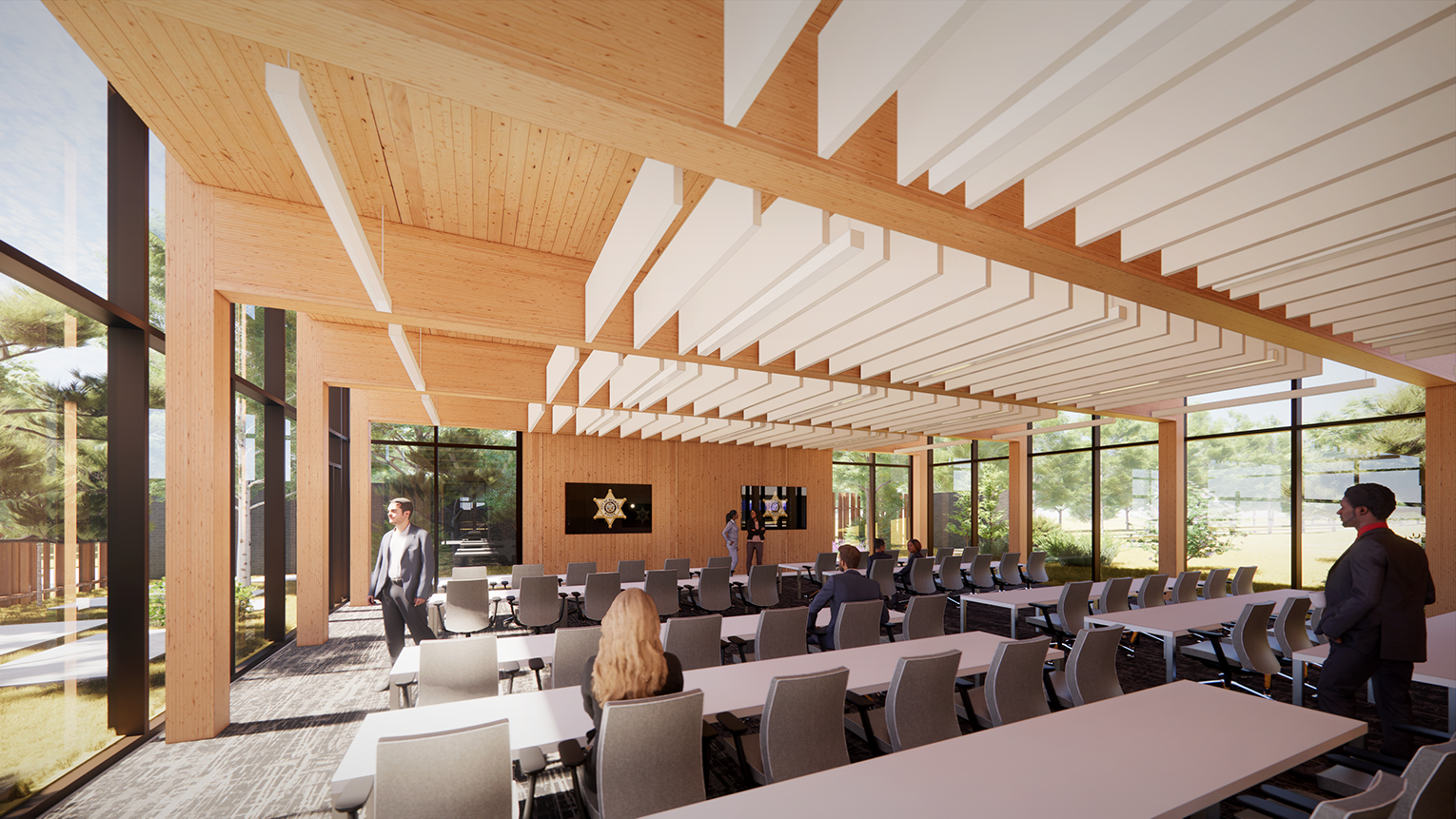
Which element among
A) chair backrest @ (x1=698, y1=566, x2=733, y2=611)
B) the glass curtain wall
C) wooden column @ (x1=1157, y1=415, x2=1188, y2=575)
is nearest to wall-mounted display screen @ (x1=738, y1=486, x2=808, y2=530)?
the glass curtain wall

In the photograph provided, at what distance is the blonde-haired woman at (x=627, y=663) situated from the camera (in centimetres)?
270

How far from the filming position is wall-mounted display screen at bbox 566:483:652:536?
14.1m

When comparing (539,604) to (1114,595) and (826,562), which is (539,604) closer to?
(826,562)

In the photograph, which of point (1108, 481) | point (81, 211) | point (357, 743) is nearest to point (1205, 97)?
point (357, 743)

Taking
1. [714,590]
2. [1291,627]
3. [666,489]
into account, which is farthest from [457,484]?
[1291,627]

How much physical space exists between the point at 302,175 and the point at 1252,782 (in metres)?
5.96

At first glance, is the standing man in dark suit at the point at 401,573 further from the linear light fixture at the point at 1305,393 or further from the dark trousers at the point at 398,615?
the linear light fixture at the point at 1305,393

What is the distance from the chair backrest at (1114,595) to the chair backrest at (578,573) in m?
7.00

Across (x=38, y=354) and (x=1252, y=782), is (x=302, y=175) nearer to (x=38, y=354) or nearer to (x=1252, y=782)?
(x=38, y=354)

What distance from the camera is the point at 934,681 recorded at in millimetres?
3385

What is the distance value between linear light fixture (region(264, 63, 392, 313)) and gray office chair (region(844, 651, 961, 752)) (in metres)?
3.48

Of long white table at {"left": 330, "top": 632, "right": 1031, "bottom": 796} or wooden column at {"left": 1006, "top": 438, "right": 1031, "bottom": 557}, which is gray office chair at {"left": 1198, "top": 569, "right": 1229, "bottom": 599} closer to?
long white table at {"left": 330, "top": 632, "right": 1031, "bottom": 796}

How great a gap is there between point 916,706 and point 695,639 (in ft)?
6.36

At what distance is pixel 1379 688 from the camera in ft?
13.1
